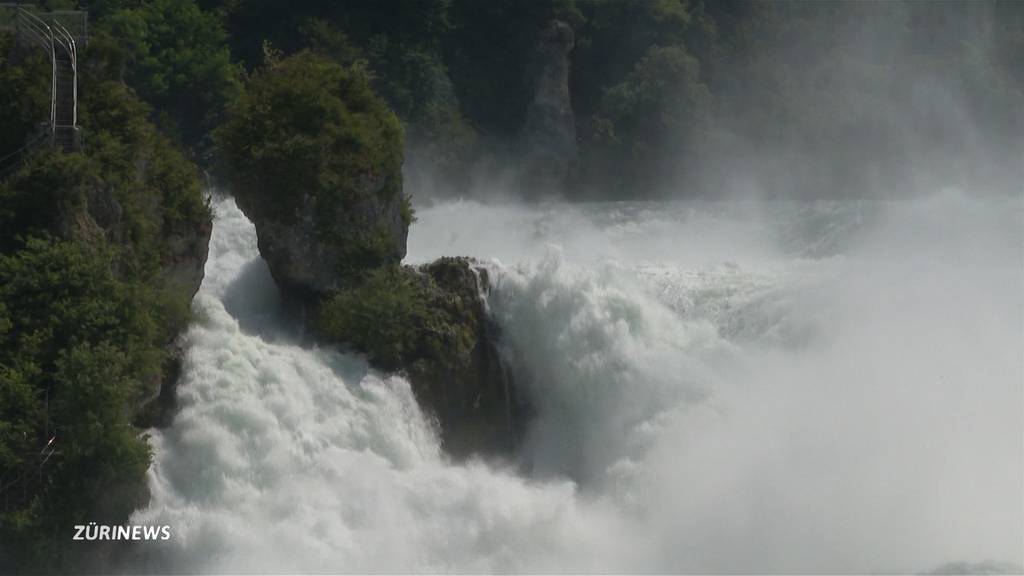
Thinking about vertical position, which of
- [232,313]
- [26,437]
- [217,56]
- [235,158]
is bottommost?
[26,437]

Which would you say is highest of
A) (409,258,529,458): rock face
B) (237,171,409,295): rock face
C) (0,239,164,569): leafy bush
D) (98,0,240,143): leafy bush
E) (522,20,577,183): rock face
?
(522,20,577,183): rock face

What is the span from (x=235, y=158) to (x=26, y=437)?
7776 millimetres

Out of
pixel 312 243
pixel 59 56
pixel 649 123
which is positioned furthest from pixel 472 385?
pixel 649 123

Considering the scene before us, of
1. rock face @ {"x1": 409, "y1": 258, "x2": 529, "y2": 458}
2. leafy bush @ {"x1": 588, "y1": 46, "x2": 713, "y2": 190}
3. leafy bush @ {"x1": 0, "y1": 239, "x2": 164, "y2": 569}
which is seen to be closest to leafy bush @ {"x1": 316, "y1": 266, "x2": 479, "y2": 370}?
rock face @ {"x1": 409, "y1": 258, "x2": 529, "y2": 458}

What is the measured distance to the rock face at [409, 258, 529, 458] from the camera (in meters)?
28.1

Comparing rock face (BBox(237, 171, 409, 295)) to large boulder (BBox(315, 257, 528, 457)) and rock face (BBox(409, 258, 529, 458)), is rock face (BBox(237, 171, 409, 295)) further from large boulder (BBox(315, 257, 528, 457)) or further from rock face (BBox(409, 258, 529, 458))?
rock face (BBox(409, 258, 529, 458))

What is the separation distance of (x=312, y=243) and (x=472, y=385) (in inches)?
140

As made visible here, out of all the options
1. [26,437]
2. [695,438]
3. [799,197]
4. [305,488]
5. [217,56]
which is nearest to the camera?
[26,437]

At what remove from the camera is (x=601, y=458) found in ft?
93.7

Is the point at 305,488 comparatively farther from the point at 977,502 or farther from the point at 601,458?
the point at 977,502

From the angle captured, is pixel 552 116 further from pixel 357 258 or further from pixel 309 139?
pixel 357 258

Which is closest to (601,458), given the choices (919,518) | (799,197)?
(919,518)

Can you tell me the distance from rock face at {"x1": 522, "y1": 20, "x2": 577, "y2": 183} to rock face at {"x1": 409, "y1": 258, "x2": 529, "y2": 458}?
18.2 meters

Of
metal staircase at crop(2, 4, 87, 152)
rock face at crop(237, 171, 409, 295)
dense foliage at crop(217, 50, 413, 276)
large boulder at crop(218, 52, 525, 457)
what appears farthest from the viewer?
dense foliage at crop(217, 50, 413, 276)
